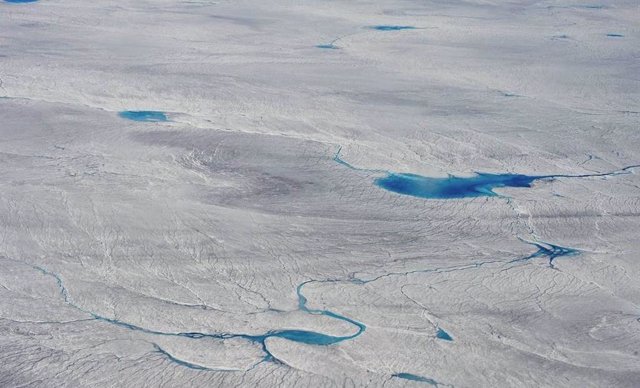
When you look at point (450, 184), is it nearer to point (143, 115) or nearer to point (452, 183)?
point (452, 183)

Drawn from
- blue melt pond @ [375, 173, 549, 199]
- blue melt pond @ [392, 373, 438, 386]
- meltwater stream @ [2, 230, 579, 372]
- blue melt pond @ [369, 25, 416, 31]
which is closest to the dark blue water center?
blue melt pond @ [375, 173, 549, 199]

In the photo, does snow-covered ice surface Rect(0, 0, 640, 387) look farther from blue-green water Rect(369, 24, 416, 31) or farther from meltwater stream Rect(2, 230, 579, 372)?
blue-green water Rect(369, 24, 416, 31)

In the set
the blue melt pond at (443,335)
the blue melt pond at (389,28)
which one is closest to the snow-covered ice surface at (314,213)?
the blue melt pond at (443,335)

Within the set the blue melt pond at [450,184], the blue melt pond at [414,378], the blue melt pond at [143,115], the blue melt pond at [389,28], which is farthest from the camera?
the blue melt pond at [389,28]

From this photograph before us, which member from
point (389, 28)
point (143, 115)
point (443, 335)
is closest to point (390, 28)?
point (389, 28)

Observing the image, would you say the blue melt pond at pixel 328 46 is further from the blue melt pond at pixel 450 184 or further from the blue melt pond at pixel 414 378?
the blue melt pond at pixel 414 378

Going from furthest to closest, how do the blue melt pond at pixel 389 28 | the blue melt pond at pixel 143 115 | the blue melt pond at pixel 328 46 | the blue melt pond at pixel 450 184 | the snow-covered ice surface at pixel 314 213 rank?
the blue melt pond at pixel 389 28, the blue melt pond at pixel 328 46, the blue melt pond at pixel 143 115, the blue melt pond at pixel 450 184, the snow-covered ice surface at pixel 314 213

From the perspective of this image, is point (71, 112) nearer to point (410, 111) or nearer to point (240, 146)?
point (240, 146)
